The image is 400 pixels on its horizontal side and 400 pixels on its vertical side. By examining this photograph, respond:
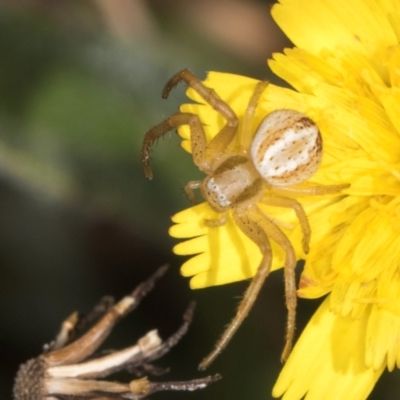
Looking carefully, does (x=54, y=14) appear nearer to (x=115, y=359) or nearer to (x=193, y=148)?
(x=193, y=148)

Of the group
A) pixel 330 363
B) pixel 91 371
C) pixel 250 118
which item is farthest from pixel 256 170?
pixel 91 371

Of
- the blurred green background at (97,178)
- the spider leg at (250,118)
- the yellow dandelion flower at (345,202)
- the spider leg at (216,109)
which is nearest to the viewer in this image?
the yellow dandelion flower at (345,202)

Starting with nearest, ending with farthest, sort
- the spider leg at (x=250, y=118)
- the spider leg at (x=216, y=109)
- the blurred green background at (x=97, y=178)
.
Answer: the spider leg at (x=250, y=118), the spider leg at (x=216, y=109), the blurred green background at (x=97, y=178)

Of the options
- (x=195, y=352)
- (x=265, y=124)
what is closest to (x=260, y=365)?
(x=195, y=352)

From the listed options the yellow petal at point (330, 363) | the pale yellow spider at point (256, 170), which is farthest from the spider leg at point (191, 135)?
the yellow petal at point (330, 363)

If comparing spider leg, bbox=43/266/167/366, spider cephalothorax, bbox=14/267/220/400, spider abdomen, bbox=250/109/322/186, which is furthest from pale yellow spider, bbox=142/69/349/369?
spider leg, bbox=43/266/167/366

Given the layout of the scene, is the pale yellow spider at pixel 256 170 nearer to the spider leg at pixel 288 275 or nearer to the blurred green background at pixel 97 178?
the spider leg at pixel 288 275

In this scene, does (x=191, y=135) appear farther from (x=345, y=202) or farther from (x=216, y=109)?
(x=345, y=202)
